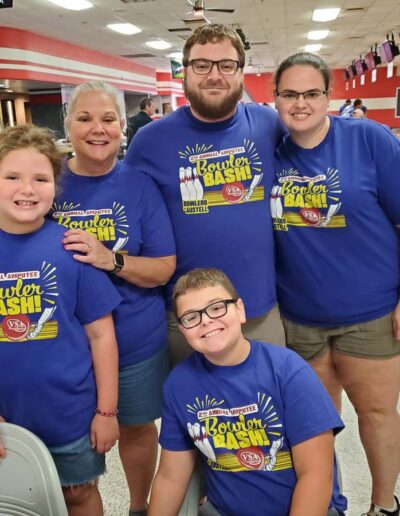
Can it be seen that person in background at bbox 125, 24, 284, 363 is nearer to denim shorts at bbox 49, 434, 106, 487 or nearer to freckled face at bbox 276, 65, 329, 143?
freckled face at bbox 276, 65, 329, 143

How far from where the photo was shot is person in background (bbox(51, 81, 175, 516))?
5.41 ft

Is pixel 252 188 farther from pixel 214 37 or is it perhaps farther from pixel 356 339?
pixel 356 339

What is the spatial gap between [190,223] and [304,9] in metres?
9.13

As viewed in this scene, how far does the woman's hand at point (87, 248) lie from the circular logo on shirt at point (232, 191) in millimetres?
504

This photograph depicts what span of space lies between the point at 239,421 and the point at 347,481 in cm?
124

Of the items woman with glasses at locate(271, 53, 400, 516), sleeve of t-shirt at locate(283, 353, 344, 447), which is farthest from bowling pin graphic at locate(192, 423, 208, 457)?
woman with glasses at locate(271, 53, 400, 516)

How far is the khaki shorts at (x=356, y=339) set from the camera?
1.83m

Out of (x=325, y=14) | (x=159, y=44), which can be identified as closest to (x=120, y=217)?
(x=325, y=14)

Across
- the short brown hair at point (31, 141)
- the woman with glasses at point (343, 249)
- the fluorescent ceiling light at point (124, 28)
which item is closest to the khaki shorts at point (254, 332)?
the woman with glasses at point (343, 249)

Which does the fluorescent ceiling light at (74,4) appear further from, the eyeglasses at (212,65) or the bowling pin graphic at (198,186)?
the bowling pin graphic at (198,186)

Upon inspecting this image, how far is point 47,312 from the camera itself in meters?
1.39

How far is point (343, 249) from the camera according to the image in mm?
1757

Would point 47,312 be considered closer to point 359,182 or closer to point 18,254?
point 18,254

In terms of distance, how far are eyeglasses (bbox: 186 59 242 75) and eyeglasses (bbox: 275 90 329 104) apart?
21 cm
